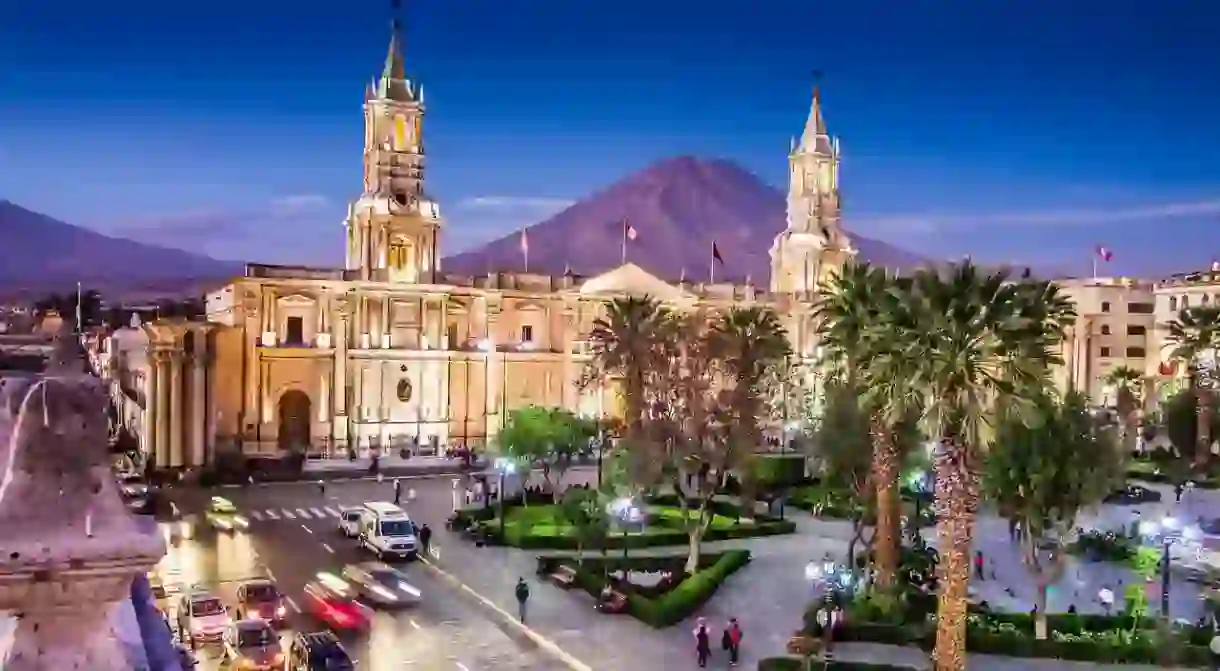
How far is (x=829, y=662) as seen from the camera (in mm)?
23625

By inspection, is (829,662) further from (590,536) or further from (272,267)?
(272,267)

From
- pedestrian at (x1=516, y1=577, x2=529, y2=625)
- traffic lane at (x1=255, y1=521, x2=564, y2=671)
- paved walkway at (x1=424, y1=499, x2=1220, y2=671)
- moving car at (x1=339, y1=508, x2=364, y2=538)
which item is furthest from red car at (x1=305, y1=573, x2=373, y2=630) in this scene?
moving car at (x1=339, y1=508, x2=364, y2=538)

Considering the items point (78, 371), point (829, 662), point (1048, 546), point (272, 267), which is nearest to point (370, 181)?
point (272, 267)

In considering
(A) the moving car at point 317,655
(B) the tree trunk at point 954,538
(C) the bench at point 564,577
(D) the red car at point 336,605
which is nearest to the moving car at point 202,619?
(D) the red car at point 336,605

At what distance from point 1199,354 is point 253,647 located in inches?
2317

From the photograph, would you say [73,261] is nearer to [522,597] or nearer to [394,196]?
[394,196]

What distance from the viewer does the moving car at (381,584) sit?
30.2 m

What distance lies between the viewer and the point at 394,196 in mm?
70125

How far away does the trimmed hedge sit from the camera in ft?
76.6

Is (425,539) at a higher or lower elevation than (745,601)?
higher

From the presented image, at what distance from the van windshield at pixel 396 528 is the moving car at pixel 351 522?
2.81m

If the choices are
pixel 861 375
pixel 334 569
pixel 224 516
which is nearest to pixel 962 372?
pixel 861 375

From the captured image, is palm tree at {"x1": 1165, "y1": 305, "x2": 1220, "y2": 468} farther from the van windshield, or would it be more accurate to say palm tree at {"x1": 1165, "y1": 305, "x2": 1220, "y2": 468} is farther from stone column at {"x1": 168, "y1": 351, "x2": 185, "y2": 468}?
stone column at {"x1": 168, "y1": 351, "x2": 185, "y2": 468}

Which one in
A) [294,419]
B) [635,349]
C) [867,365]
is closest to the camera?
[867,365]
